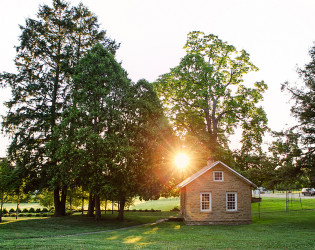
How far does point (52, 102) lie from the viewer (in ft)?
106

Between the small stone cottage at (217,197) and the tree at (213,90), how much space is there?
6.47 meters

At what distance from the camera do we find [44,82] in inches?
1271

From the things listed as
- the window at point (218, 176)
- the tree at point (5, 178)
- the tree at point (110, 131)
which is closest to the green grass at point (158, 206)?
the window at point (218, 176)

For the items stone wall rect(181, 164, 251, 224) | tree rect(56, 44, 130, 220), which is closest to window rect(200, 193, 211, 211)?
stone wall rect(181, 164, 251, 224)

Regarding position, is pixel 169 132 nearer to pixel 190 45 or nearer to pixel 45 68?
pixel 190 45

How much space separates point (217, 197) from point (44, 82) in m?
22.9

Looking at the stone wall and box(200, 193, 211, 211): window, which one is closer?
the stone wall

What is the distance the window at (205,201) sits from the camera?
2778cm

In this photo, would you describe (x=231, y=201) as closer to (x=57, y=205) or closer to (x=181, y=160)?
(x=181, y=160)

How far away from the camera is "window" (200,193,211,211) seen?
27.8m

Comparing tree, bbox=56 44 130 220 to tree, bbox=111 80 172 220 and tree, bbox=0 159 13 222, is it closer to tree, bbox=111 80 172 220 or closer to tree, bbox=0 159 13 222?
tree, bbox=111 80 172 220

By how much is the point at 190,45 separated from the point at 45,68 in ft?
58.3

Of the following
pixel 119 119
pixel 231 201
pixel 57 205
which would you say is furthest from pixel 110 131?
pixel 231 201

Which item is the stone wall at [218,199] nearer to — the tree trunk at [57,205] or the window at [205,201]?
the window at [205,201]
